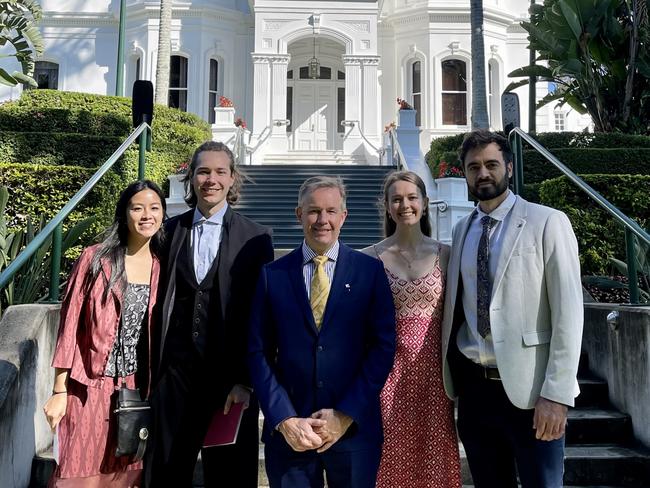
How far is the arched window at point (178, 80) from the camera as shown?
66.7 ft

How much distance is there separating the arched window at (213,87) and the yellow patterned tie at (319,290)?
18.1m

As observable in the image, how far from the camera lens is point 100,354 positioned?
2.88 meters

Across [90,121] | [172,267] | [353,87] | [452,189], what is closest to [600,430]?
[172,267]

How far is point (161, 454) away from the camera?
291 centimetres

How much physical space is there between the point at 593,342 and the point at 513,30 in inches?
740

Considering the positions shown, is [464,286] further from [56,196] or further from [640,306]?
[56,196]

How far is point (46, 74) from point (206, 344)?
840 inches

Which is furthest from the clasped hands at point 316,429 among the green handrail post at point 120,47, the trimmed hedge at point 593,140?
the green handrail post at point 120,47

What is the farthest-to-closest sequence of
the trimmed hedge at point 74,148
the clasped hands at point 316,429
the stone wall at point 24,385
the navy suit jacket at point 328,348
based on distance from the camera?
the trimmed hedge at point 74,148, the stone wall at point 24,385, the navy suit jacket at point 328,348, the clasped hands at point 316,429

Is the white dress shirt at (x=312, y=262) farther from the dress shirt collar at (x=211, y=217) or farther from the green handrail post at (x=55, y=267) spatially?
the green handrail post at (x=55, y=267)

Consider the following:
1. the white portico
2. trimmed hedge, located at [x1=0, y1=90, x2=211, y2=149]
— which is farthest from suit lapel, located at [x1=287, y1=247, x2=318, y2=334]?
the white portico

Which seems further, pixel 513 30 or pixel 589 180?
pixel 513 30

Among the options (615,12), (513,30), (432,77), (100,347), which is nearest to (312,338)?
(100,347)

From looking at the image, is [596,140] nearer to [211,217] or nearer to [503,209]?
[503,209]
